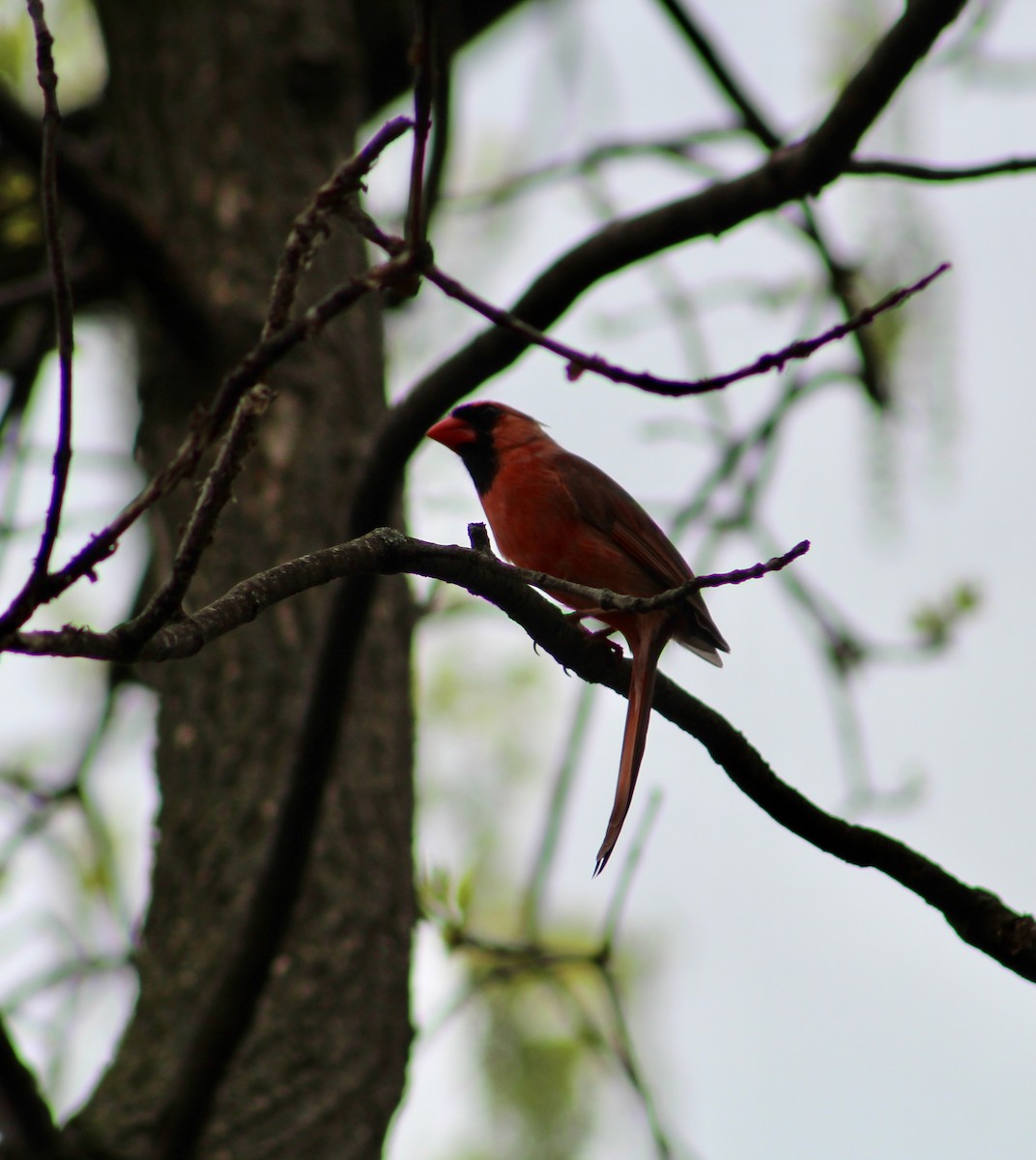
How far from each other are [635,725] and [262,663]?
1293 mm

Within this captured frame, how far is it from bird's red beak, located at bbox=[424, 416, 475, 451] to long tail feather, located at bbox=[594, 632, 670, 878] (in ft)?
5.76

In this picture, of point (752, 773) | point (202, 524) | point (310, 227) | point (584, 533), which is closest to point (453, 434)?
point (584, 533)

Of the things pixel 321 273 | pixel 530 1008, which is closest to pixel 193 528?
pixel 321 273

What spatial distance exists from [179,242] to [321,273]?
389 mm

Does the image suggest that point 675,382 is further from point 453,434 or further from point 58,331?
point 453,434

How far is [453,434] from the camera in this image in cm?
431

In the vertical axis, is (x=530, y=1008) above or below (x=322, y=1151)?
above

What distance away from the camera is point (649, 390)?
195cm

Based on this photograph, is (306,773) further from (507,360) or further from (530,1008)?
(530,1008)

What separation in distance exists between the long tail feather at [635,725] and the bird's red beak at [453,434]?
175 cm

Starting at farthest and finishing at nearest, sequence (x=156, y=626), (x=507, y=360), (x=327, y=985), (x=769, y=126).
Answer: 1. (x=769, y=126)
2. (x=327, y=985)
3. (x=507, y=360)
4. (x=156, y=626)

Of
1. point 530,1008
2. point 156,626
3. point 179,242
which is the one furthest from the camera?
point 530,1008

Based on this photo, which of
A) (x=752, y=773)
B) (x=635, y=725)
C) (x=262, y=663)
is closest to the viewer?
(x=752, y=773)

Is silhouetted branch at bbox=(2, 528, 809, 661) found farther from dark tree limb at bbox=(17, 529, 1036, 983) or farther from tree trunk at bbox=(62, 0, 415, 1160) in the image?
tree trunk at bbox=(62, 0, 415, 1160)
